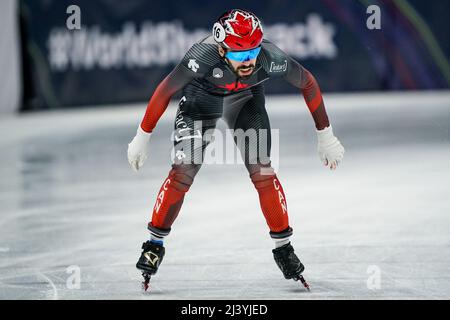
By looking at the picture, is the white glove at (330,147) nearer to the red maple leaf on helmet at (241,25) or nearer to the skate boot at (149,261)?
the red maple leaf on helmet at (241,25)

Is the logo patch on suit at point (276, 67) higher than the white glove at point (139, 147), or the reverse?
the logo patch on suit at point (276, 67)

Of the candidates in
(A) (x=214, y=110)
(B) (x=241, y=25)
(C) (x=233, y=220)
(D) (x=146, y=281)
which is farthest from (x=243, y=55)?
(C) (x=233, y=220)

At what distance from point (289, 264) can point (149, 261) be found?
736 millimetres

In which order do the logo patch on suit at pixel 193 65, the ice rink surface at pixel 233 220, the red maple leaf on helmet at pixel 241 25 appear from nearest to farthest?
1. the red maple leaf on helmet at pixel 241 25
2. the logo patch on suit at pixel 193 65
3. the ice rink surface at pixel 233 220

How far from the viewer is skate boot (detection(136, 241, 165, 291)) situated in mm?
4703

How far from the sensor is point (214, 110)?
4.74 meters

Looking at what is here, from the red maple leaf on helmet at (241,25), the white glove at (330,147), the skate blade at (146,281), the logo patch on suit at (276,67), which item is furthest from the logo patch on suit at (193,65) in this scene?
the skate blade at (146,281)

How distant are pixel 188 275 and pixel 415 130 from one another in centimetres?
639

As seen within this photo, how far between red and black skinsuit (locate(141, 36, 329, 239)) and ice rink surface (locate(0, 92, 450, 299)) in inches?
17.9

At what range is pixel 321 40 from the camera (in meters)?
15.0

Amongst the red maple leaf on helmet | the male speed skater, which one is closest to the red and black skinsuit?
the male speed skater

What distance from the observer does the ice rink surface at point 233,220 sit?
4789mm

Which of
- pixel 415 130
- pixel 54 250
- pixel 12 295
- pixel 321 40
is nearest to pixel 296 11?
pixel 321 40
